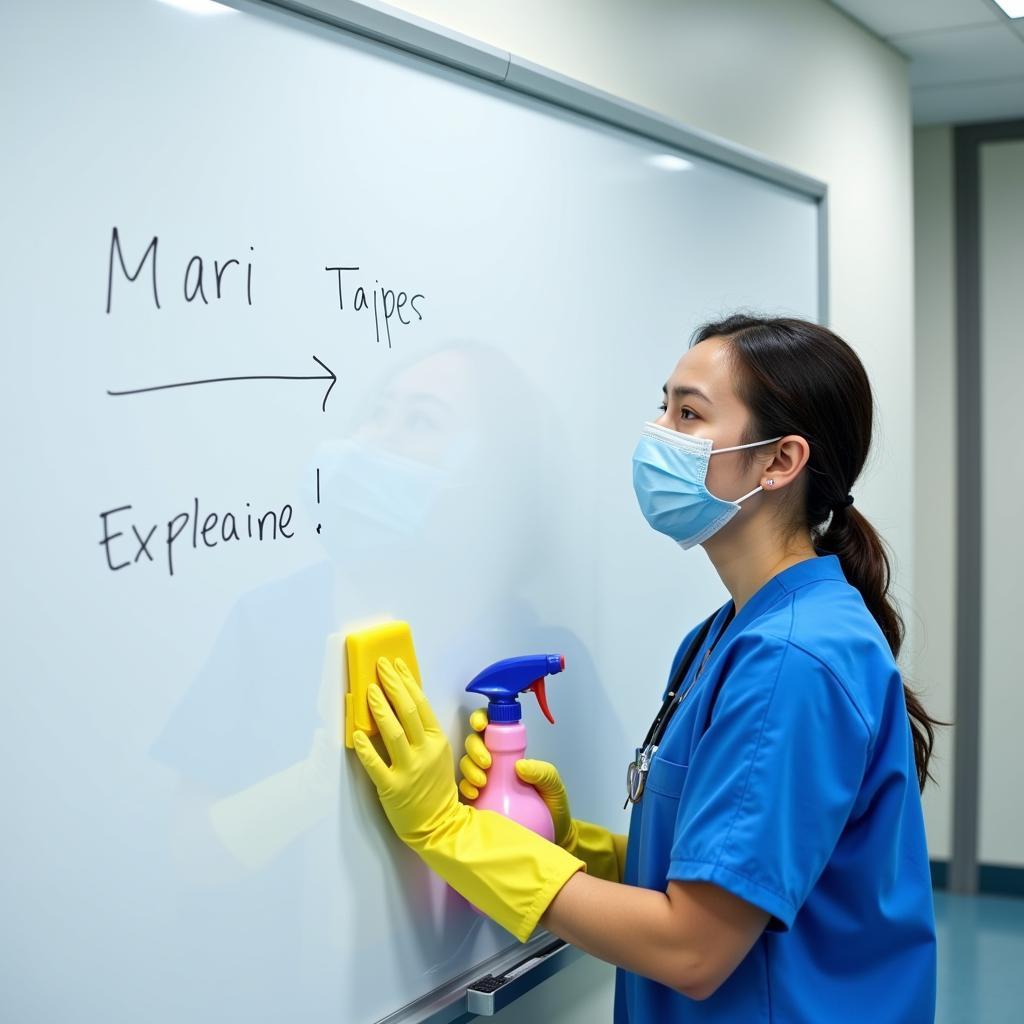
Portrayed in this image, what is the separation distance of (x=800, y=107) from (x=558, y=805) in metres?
1.37

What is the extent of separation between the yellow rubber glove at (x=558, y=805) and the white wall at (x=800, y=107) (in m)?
0.19

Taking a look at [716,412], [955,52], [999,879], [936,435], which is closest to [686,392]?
[716,412]

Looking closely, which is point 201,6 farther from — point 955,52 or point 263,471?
point 955,52

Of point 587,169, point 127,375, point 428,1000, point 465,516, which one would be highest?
point 587,169

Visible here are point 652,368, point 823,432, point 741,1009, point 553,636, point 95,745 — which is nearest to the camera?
point 95,745

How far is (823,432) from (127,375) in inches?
26.5

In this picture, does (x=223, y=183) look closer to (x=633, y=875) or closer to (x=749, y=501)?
(x=749, y=501)

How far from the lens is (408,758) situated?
1.09 m

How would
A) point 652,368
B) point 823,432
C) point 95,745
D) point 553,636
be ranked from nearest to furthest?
point 95,745 < point 823,432 < point 553,636 < point 652,368

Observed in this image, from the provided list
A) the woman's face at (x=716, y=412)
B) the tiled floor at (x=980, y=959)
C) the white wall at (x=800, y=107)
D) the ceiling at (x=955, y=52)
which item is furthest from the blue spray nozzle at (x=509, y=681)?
the tiled floor at (x=980, y=959)

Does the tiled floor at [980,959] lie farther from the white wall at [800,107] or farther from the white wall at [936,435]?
the white wall at [800,107]

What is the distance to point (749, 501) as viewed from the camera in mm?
1173

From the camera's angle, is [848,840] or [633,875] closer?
[848,840]

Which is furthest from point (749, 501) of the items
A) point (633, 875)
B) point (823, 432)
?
point (633, 875)
